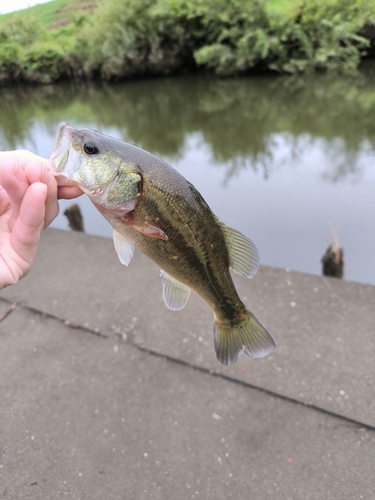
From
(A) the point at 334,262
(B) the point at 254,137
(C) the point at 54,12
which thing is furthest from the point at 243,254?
(C) the point at 54,12

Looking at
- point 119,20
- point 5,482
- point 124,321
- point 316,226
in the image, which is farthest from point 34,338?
point 119,20

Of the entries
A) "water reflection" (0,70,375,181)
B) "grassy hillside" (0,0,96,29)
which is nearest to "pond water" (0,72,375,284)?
"water reflection" (0,70,375,181)

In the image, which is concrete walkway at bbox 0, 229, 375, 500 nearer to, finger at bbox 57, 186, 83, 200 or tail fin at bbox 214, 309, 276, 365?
tail fin at bbox 214, 309, 276, 365

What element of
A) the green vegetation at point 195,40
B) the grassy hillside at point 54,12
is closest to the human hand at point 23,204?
the green vegetation at point 195,40

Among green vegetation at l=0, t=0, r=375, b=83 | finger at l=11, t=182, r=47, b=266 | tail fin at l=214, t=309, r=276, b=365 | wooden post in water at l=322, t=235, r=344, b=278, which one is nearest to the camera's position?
finger at l=11, t=182, r=47, b=266

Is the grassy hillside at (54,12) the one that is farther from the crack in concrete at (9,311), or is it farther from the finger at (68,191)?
the finger at (68,191)

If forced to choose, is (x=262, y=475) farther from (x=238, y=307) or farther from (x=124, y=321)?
(x=124, y=321)

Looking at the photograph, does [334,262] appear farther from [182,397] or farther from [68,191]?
[68,191]

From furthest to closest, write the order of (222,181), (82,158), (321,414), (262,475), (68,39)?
1. (68,39)
2. (222,181)
3. (321,414)
4. (262,475)
5. (82,158)
